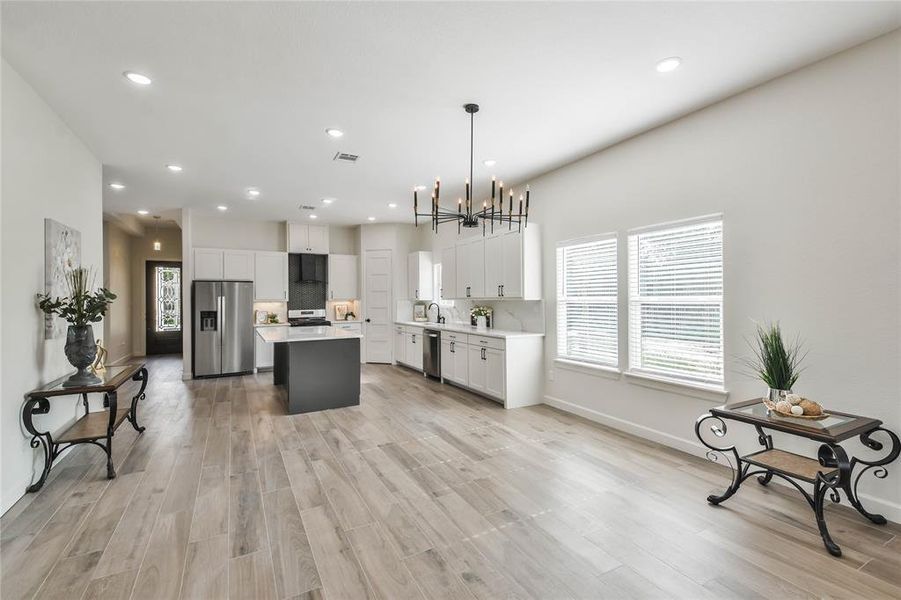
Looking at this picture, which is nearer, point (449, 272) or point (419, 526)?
point (419, 526)

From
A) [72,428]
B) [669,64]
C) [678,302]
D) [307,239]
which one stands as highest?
[669,64]

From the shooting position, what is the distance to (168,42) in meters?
2.55

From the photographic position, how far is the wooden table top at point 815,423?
90.5 inches

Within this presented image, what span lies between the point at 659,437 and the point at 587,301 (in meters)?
1.55

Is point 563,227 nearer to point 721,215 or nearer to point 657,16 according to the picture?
point 721,215

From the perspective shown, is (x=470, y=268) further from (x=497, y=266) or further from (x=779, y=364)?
(x=779, y=364)

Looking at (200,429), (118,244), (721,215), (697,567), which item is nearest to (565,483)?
(697,567)

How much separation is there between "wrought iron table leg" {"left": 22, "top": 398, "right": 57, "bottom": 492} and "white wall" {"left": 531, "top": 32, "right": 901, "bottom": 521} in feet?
15.0

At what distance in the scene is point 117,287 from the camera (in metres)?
8.84

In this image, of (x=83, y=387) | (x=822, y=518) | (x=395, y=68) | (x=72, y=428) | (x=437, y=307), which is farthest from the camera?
(x=437, y=307)

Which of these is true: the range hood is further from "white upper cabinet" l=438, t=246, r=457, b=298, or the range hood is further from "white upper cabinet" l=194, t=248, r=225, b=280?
"white upper cabinet" l=438, t=246, r=457, b=298

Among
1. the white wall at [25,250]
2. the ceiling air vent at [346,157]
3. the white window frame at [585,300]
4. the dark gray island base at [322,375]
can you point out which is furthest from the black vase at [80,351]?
the white window frame at [585,300]

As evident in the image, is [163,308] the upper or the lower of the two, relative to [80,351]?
upper

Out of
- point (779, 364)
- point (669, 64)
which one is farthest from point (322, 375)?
point (669, 64)
